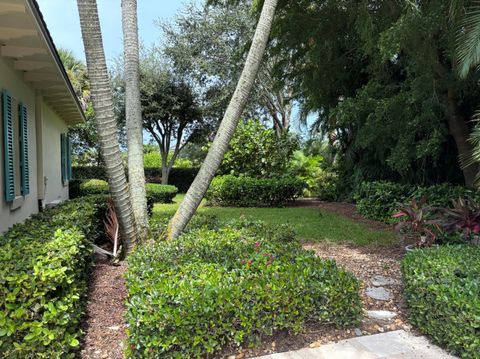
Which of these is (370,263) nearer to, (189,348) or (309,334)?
(309,334)

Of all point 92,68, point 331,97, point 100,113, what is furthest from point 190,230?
point 331,97

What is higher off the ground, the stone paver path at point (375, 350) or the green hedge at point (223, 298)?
the green hedge at point (223, 298)

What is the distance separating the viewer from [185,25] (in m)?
16.7

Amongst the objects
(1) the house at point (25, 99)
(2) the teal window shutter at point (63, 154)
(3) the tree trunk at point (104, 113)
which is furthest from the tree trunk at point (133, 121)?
(2) the teal window shutter at point (63, 154)

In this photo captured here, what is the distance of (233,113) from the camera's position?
14.2 feet

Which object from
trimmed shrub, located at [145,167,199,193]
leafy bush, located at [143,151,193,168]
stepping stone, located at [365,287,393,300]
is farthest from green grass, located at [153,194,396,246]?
leafy bush, located at [143,151,193,168]

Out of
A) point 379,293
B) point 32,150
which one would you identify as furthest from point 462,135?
point 32,150

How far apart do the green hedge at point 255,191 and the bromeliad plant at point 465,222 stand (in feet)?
23.6

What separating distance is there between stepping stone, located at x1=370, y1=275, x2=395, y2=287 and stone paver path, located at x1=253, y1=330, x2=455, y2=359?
1.37 m

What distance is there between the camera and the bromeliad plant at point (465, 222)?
4.78 metres

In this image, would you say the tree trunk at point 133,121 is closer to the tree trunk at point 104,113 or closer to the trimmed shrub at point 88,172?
the tree trunk at point 104,113

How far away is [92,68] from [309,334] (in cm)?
344

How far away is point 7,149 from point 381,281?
505 centimetres

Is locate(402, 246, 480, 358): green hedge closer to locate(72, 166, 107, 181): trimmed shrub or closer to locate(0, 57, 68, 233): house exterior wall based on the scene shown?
locate(0, 57, 68, 233): house exterior wall
